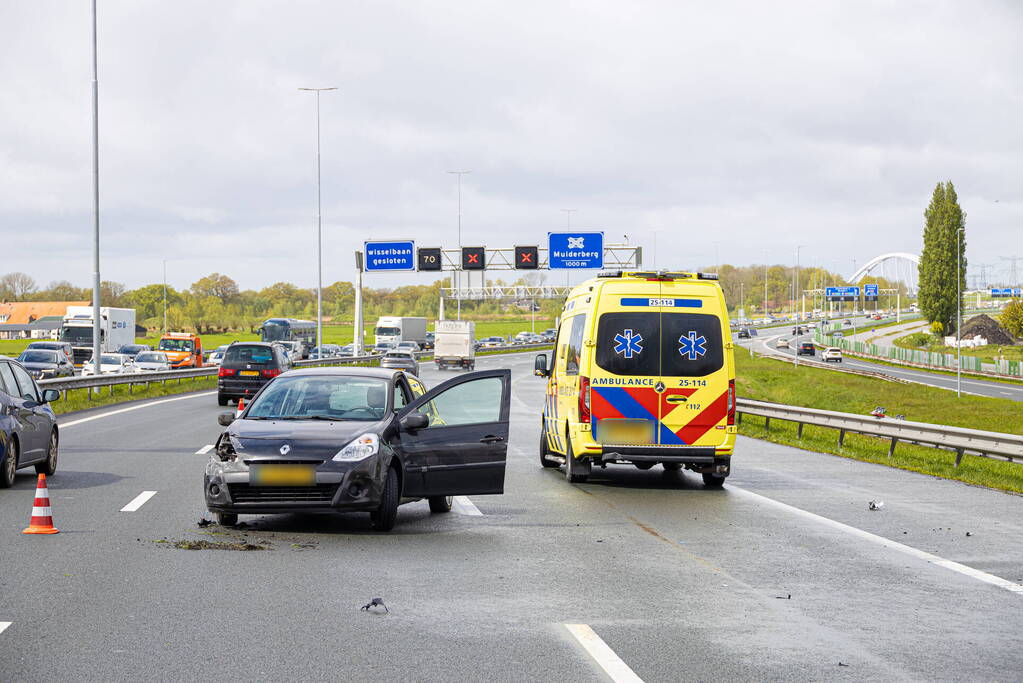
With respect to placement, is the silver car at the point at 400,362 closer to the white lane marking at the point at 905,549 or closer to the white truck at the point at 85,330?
the white truck at the point at 85,330

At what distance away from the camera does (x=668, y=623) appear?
682 cm

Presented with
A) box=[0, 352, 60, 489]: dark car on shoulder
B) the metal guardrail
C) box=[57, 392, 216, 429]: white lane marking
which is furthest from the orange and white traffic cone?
box=[57, 392, 216, 429]: white lane marking

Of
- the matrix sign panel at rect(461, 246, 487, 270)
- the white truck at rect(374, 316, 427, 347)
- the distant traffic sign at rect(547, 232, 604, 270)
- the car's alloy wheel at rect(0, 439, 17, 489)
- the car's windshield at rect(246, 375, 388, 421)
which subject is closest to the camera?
the car's windshield at rect(246, 375, 388, 421)

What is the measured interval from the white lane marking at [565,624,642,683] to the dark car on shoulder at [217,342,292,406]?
27122mm

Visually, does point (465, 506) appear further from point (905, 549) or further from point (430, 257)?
point (430, 257)

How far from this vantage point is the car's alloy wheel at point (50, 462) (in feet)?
47.7

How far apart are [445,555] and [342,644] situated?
9.78 feet

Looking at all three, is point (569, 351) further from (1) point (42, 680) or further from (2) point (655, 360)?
(1) point (42, 680)

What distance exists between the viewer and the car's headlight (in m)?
10.0

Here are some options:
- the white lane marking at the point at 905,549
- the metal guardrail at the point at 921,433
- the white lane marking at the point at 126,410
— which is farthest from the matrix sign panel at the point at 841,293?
the white lane marking at the point at 905,549

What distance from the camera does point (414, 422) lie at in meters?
10.6

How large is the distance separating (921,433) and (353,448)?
11145mm

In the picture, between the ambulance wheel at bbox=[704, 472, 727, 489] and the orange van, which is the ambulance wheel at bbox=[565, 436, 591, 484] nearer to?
the ambulance wheel at bbox=[704, 472, 727, 489]

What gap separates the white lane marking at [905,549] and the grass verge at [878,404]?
13.4 ft
